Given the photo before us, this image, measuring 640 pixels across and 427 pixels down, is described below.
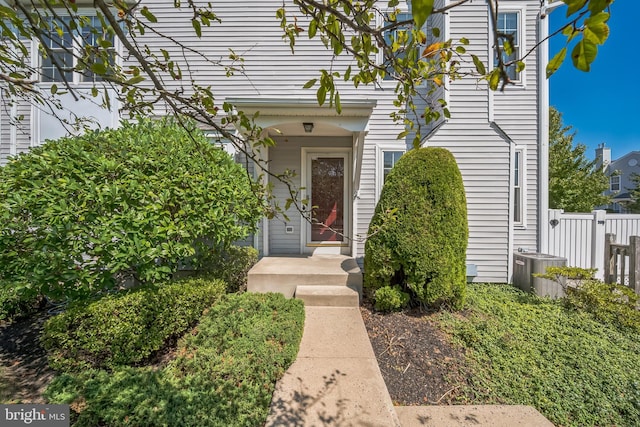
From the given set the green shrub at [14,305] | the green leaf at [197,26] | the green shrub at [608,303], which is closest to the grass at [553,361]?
the green shrub at [608,303]

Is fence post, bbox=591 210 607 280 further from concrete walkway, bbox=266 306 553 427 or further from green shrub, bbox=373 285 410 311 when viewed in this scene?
concrete walkway, bbox=266 306 553 427

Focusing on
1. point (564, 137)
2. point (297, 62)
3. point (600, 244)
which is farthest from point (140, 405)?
point (564, 137)

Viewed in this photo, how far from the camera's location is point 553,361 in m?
2.89

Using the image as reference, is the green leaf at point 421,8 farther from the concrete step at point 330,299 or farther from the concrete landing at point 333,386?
the concrete step at point 330,299

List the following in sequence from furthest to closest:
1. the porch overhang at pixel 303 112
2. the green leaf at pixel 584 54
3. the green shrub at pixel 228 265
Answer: the porch overhang at pixel 303 112
the green shrub at pixel 228 265
the green leaf at pixel 584 54

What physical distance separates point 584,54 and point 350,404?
256cm

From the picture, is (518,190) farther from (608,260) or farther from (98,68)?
(98,68)

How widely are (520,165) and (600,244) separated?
7.52 ft

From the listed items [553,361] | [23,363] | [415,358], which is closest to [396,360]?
[415,358]

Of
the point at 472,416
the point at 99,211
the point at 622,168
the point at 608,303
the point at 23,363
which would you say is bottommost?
the point at 23,363

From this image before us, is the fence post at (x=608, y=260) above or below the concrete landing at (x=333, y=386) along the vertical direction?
above

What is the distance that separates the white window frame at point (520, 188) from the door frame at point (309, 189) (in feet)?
11.1

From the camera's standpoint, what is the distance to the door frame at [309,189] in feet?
18.7

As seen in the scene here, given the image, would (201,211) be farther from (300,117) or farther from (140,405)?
(300,117)
